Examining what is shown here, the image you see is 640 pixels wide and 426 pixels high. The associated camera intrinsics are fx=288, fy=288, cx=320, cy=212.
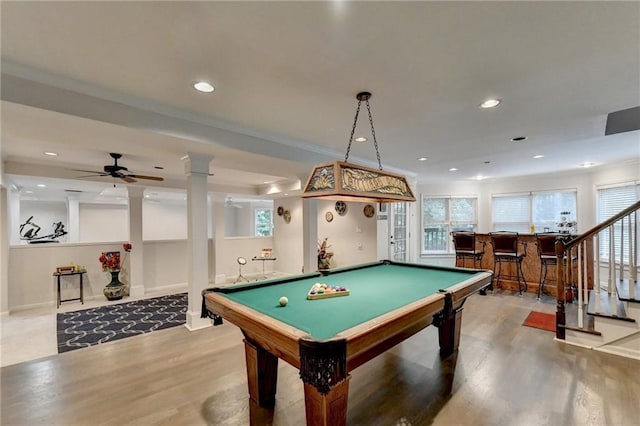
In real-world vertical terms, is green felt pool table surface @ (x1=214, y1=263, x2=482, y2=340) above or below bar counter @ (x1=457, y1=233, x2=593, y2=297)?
above

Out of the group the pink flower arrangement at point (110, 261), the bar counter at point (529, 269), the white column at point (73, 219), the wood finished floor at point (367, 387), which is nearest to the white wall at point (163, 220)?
the white column at point (73, 219)

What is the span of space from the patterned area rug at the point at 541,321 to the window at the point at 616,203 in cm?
270

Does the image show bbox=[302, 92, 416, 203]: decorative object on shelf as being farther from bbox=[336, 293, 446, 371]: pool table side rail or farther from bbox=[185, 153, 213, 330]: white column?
bbox=[185, 153, 213, 330]: white column

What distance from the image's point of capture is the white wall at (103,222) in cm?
1009

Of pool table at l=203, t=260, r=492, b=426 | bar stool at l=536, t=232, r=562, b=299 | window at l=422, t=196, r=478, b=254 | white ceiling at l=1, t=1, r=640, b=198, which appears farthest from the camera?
window at l=422, t=196, r=478, b=254

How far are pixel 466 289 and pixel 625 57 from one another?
6.72ft

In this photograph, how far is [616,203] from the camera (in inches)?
228

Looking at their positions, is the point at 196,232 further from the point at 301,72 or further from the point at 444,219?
the point at 444,219

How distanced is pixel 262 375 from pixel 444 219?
7265mm

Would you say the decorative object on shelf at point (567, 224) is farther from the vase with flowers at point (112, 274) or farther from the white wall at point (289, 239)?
the vase with flowers at point (112, 274)

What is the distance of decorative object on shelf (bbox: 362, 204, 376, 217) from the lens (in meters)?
6.45

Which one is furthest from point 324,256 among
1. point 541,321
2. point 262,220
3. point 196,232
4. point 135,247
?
point 262,220

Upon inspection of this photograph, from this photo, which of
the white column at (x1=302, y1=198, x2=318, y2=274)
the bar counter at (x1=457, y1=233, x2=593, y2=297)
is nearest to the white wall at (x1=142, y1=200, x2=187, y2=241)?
the white column at (x1=302, y1=198, x2=318, y2=274)

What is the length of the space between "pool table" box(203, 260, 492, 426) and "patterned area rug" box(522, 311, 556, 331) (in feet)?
5.18
